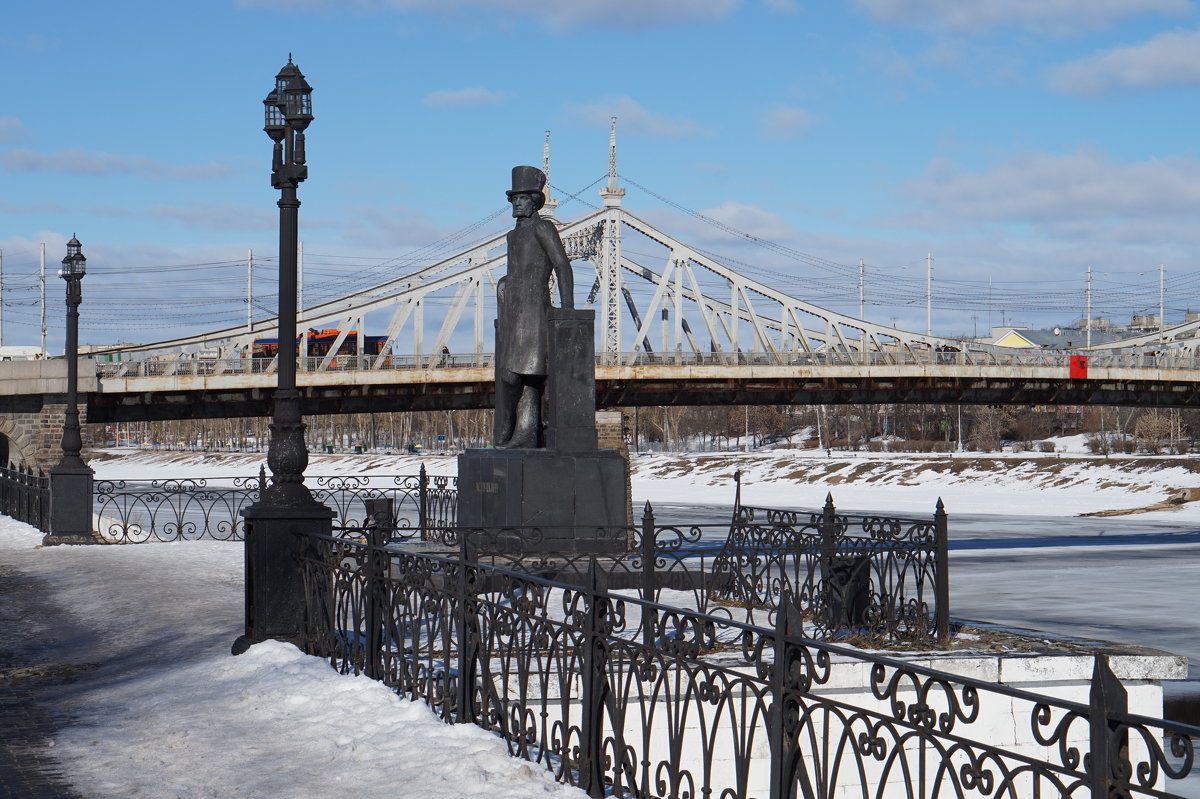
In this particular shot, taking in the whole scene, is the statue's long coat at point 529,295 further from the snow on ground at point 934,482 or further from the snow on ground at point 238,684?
the snow on ground at point 934,482

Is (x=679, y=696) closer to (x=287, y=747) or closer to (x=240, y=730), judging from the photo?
(x=287, y=747)

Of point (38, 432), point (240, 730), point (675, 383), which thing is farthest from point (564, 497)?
point (675, 383)

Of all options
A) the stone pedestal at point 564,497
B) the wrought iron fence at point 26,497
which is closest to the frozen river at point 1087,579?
the stone pedestal at point 564,497

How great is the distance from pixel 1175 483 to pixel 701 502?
18489mm

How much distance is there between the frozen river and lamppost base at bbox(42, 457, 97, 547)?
44.4 ft

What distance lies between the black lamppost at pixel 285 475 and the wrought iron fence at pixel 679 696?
29 centimetres

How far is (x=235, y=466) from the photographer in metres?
94.0

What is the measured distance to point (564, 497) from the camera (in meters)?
12.5

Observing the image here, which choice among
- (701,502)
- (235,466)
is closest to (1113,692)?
(701,502)

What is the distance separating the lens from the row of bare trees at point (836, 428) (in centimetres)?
7906

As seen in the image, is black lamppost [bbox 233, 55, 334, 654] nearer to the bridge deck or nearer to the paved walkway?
the paved walkway

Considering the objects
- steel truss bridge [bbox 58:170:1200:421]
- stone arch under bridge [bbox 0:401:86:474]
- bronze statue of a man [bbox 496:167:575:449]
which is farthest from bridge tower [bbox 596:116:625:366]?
bronze statue of a man [bbox 496:167:575:449]

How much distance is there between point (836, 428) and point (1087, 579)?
74783 mm

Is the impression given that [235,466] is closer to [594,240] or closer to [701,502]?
[594,240]
